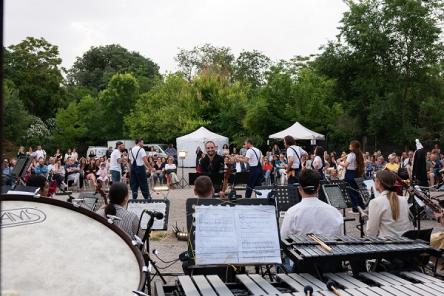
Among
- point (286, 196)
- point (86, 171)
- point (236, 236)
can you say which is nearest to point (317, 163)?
point (286, 196)

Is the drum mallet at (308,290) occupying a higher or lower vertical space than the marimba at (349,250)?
lower

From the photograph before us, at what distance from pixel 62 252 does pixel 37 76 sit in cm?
5262

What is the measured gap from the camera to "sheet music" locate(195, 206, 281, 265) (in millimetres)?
3715

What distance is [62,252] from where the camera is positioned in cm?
312

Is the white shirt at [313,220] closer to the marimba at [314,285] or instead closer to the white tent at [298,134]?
the marimba at [314,285]

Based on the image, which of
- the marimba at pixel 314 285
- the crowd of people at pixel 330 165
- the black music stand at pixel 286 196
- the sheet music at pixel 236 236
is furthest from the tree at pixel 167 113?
the marimba at pixel 314 285

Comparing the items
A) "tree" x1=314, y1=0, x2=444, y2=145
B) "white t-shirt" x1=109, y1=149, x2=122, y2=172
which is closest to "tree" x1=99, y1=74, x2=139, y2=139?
"tree" x1=314, y1=0, x2=444, y2=145

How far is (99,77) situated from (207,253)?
70.3m

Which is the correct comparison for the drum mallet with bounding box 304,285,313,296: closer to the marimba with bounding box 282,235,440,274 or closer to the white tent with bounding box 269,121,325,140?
the marimba with bounding box 282,235,440,274

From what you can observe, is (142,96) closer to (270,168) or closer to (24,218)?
(270,168)

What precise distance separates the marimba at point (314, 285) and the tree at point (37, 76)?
5113cm

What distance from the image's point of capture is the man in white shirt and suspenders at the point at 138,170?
13484 millimetres

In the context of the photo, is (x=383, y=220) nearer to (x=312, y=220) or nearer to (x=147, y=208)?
(x=312, y=220)

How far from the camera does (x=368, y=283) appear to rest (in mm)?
3703
